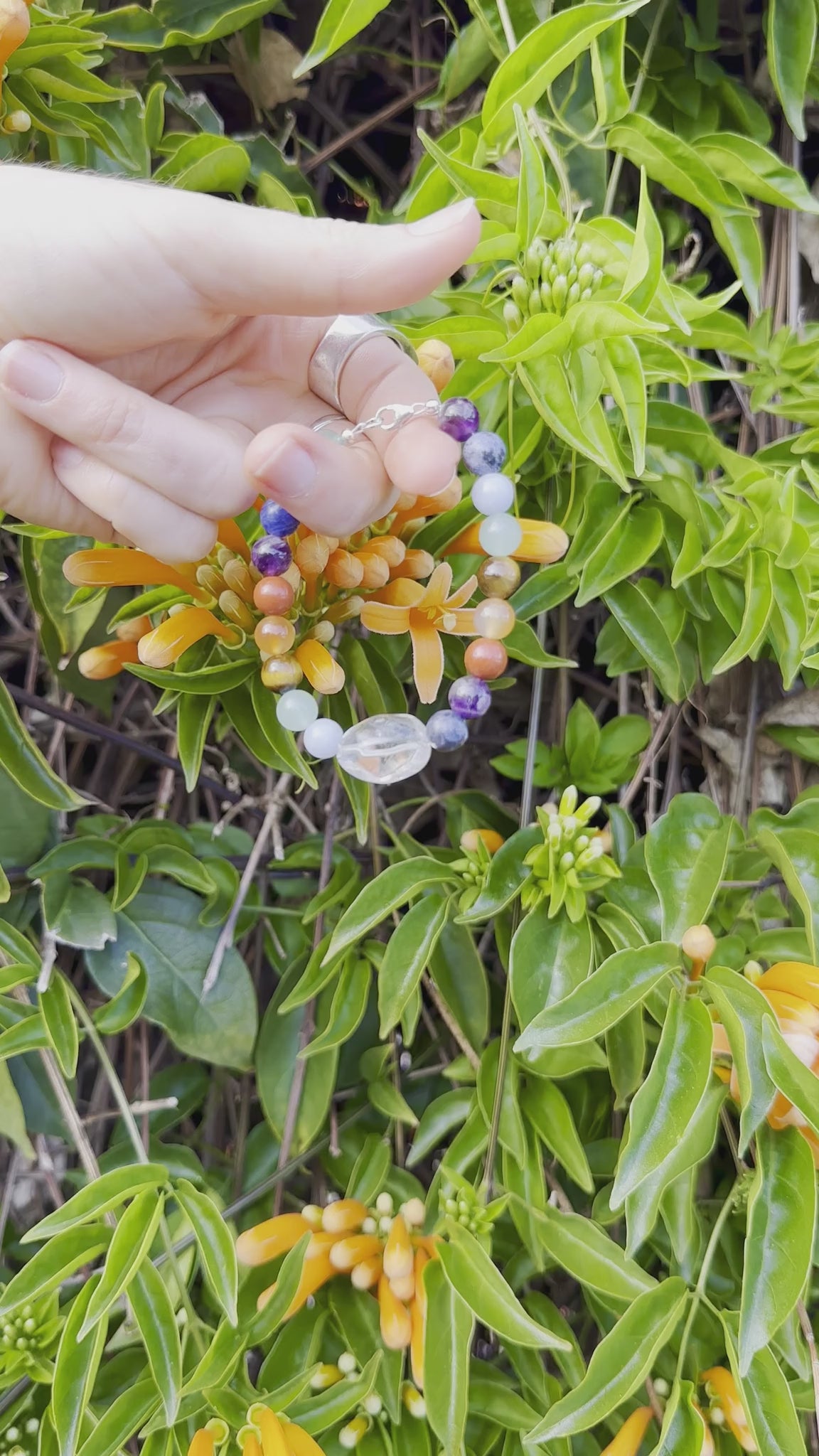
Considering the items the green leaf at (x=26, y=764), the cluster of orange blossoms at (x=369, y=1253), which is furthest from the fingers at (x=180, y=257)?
the cluster of orange blossoms at (x=369, y=1253)

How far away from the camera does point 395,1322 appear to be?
678mm

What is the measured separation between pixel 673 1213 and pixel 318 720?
46 cm

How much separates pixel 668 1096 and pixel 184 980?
472 mm

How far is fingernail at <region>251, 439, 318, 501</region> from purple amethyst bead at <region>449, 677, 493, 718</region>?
185 millimetres

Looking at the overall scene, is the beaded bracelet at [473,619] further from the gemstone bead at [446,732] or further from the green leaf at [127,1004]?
the green leaf at [127,1004]

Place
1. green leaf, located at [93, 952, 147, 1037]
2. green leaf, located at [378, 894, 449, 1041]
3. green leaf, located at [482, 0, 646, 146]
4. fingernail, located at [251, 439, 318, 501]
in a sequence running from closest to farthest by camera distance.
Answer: fingernail, located at [251, 439, 318, 501] < green leaf, located at [482, 0, 646, 146] < green leaf, located at [378, 894, 449, 1041] < green leaf, located at [93, 952, 147, 1037]

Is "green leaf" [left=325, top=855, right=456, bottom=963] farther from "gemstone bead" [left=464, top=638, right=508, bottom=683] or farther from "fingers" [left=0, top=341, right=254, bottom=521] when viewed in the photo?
"fingers" [left=0, top=341, right=254, bottom=521]

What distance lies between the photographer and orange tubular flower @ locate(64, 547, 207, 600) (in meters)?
0.61

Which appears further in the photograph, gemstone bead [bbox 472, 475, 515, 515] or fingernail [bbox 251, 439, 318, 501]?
gemstone bead [bbox 472, 475, 515, 515]

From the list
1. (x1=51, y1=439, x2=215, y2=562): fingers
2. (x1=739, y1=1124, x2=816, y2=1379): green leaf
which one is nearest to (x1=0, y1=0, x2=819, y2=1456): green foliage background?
(x1=739, y1=1124, x2=816, y2=1379): green leaf

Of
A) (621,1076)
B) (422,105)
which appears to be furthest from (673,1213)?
(422,105)

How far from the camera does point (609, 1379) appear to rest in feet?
1.99

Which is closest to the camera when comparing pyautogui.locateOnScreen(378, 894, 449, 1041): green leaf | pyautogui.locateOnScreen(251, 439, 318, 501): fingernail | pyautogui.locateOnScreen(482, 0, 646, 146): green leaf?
pyautogui.locateOnScreen(251, 439, 318, 501): fingernail

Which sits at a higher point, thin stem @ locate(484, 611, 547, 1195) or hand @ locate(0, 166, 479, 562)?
hand @ locate(0, 166, 479, 562)
